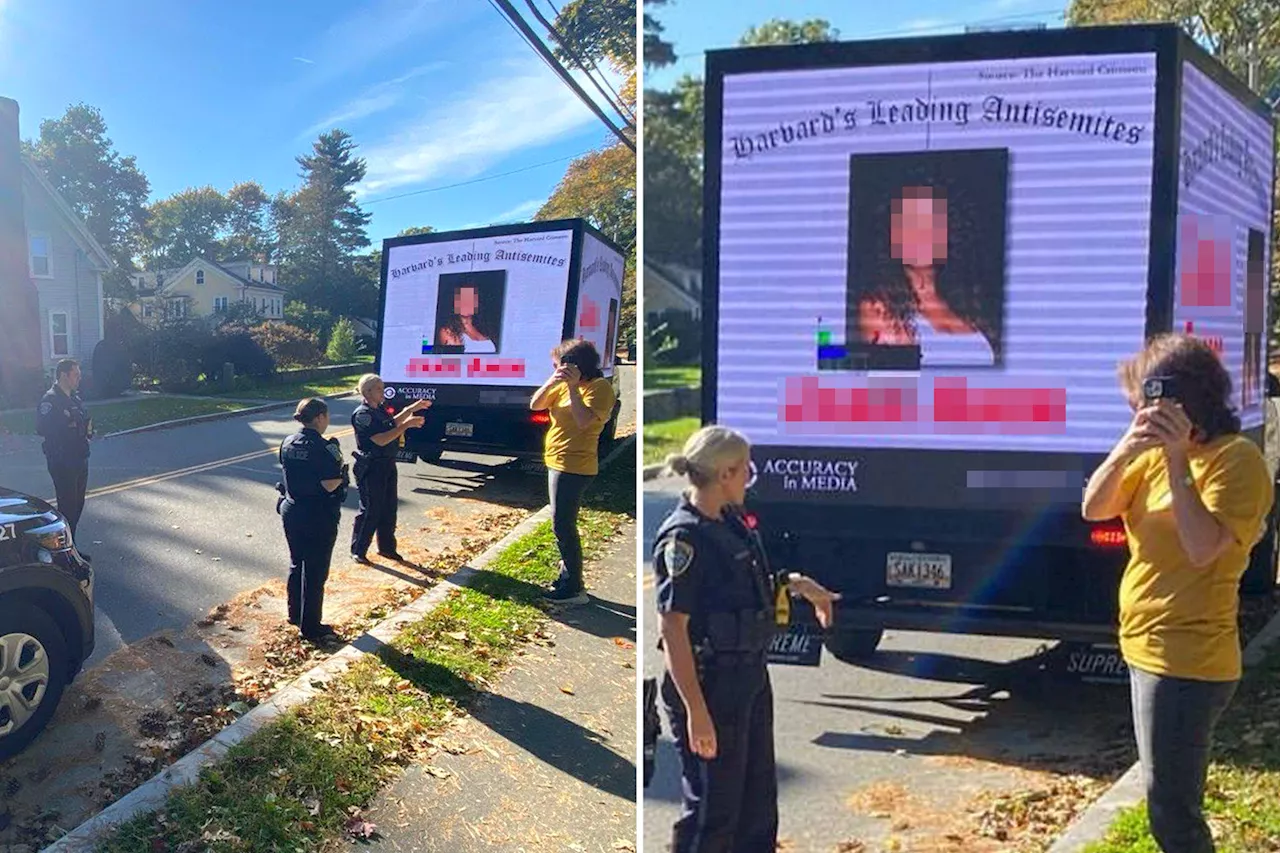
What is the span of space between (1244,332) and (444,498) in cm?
227

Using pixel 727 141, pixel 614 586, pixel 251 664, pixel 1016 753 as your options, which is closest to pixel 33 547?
pixel 251 664

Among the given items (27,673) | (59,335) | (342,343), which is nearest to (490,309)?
(342,343)

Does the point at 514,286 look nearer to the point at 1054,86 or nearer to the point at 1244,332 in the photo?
the point at 1054,86

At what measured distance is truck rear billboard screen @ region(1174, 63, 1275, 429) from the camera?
2.13m

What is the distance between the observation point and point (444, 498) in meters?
3.36

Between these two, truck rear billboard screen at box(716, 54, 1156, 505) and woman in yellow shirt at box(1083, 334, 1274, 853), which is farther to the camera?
truck rear billboard screen at box(716, 54, 1156, 505)

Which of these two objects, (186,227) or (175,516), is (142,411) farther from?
(186,227)

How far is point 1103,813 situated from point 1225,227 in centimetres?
132

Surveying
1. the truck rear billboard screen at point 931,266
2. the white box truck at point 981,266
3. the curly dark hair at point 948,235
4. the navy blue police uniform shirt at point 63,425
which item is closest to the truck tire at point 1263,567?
the white box truck at point 981,266

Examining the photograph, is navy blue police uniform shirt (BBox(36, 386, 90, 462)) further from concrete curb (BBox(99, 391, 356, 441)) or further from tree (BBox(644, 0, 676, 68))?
tree (BBox(644, 0, 676, 68))

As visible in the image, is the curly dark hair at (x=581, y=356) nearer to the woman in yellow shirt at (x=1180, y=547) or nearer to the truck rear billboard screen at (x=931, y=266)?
the truck rear billboard screen at (x=931, y=266)

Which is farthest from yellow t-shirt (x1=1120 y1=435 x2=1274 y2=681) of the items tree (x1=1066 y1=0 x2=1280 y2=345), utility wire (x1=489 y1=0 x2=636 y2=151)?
utility wire (x1=489 y1=0 x2=636 y2=151)

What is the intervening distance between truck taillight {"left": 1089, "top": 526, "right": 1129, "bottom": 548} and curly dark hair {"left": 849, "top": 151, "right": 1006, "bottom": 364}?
0.51 meters

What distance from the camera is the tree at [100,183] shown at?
229cm
